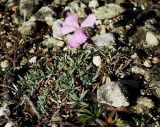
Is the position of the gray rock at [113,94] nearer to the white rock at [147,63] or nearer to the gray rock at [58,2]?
the white rock at [147,63]

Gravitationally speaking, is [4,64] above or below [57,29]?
below

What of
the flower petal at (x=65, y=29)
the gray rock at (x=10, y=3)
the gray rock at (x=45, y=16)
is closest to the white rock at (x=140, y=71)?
the flower petal at (x=65, y=29)

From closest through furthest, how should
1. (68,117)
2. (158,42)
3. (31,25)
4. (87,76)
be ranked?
(68,117)
(87,76)
(158,42)
(31,25)

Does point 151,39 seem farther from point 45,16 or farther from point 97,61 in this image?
point 45,16

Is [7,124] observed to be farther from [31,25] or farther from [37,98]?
[31,25]

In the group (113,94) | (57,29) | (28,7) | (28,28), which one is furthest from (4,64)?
(113,94)

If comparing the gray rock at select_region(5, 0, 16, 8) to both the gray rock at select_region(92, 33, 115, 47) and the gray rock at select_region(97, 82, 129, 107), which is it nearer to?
the gray rock at select_region(92, 33, 115, 47)

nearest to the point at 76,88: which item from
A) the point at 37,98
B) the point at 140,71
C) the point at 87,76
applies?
the point at 87,76
